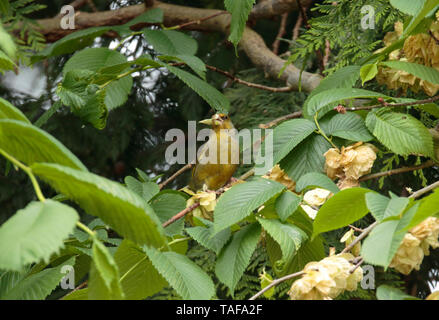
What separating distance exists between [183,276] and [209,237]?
0.12 metres

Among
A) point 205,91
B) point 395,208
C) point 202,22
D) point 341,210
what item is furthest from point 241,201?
point 202,22

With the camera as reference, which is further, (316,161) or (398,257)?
(316,161)

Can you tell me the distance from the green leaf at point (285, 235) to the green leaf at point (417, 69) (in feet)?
1.33

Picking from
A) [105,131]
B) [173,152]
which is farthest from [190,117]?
[105,131]

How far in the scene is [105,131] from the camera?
8.48ft

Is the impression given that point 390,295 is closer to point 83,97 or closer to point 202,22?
point 83,97

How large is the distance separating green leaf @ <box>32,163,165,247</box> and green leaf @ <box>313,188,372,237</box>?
317 millimetres

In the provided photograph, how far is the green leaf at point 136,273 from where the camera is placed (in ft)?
3.70

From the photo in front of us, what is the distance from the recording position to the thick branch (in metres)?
2.22

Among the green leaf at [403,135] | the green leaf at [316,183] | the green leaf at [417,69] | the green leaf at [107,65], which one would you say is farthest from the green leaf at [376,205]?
the green leaf at [107,65]

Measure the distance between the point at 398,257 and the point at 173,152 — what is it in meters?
1.59

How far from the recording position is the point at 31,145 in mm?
813

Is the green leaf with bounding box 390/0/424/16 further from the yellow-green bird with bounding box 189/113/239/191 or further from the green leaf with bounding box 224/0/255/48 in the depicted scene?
the yellow-green bird with bounding box 189/113/239/191

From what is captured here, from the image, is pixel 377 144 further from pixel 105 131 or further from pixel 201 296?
pixel 105 131
